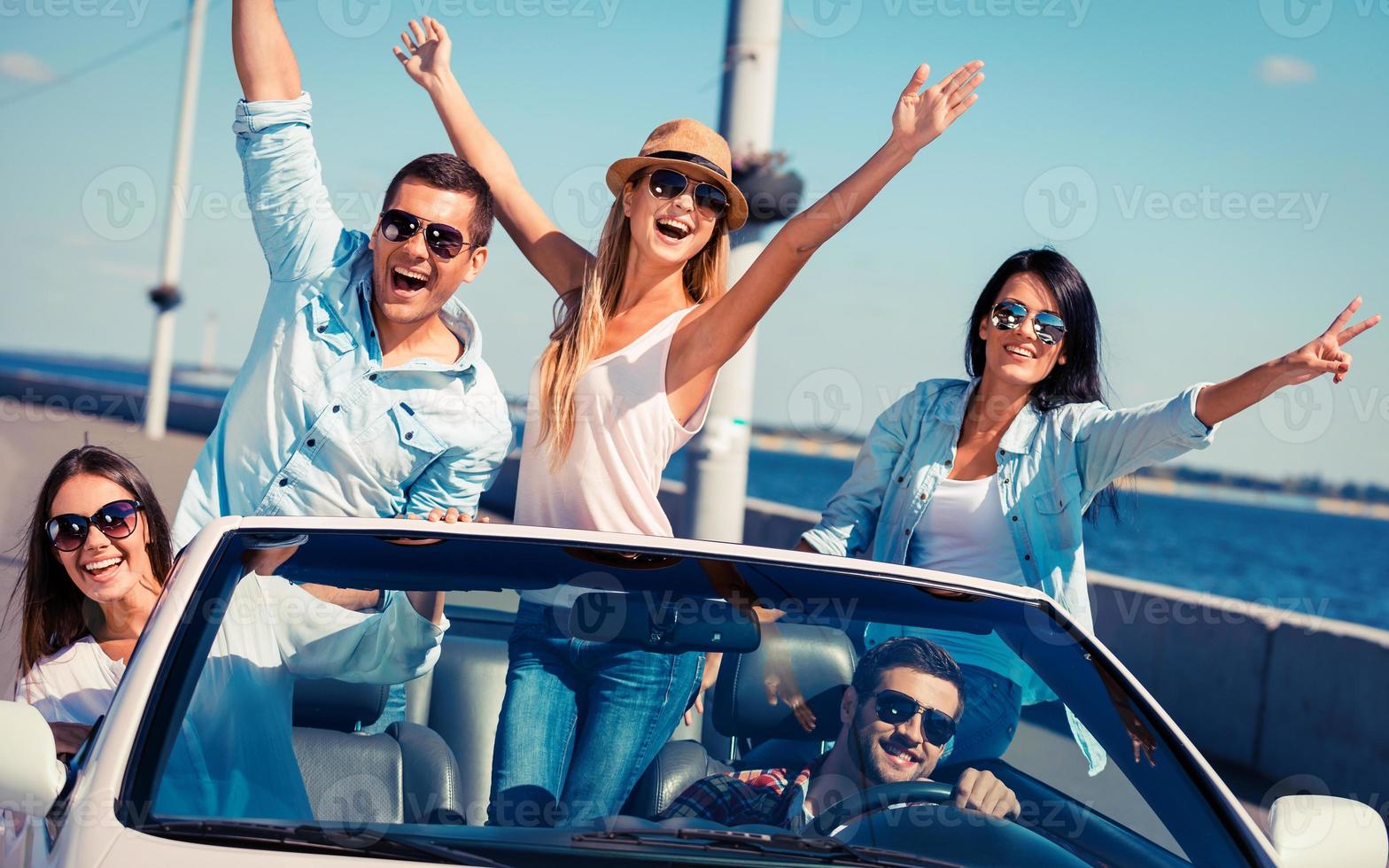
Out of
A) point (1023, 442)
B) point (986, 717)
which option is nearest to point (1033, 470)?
point (1023, 442)

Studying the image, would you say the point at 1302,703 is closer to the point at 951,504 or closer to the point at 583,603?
→ the point at 951,504

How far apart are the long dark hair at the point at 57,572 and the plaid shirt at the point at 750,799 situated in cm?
163

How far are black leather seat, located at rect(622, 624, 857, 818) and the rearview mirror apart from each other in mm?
39

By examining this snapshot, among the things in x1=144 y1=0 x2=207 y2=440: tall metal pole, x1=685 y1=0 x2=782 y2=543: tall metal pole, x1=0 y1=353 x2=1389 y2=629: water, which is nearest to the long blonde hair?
x1=685 y1=0 x2=782 y2=543: tall metal pole

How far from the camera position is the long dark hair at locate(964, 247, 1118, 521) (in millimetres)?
3883

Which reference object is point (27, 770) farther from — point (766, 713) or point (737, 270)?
point (737, 270)

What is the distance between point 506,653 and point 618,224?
187 centimetres

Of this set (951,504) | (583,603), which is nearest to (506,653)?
(583,603)

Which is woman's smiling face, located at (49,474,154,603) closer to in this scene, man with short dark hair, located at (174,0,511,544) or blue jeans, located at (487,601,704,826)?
man with short dark hair, located at (174,0,511,544)

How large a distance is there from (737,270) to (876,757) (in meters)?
4.87

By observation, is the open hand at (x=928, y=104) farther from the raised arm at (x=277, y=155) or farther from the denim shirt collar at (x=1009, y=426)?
the raised arm at (x=277, y=155)

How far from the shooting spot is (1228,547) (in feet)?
319

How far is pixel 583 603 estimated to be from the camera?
2412mm

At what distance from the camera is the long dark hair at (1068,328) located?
3.88m
